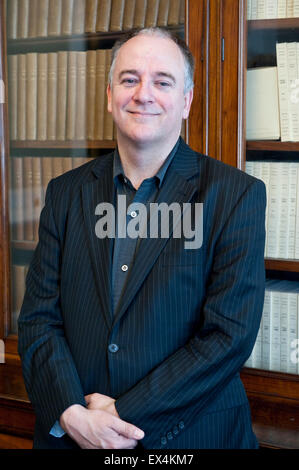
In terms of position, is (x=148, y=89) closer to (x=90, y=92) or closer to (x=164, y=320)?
(x=164, y=320)

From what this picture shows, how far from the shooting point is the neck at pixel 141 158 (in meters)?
1.44

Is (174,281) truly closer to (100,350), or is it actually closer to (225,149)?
(100,350)

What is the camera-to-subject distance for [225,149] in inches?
70.6

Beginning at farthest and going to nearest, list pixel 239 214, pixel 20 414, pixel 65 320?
pixel 20 414
pixel 65 320
pixel 239 214

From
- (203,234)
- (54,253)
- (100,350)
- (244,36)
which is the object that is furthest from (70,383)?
(244,36)

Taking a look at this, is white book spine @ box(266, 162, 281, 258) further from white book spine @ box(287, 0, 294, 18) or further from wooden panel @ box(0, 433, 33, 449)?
wooden panel @ box(0, 433, 33, 449)

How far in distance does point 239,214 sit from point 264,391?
2.36 ft

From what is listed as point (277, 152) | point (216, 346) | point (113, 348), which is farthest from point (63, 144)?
point (216, 346)

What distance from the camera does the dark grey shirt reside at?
141cm

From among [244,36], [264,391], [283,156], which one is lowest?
[264,391]

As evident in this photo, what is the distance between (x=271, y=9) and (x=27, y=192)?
42.1 inches

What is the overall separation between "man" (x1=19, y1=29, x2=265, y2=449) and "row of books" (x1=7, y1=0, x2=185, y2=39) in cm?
46

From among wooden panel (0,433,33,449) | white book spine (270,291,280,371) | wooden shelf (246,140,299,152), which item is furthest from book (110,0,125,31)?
wooden panel (0,433,33,449)

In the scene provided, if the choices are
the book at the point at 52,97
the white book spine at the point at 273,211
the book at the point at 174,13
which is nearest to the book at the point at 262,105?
the white book spine at the point at 273,211
